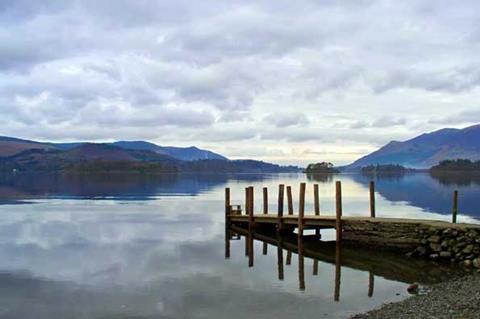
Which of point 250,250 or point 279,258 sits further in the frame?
point 250,250

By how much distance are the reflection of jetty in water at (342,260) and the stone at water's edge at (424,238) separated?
703 millimetres

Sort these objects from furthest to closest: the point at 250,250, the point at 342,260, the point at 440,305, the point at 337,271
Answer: the point at 250,250, the point at 342,260, the point at 337,271, the point at 440,305

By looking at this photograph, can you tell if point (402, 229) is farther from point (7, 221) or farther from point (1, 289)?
point (7, 221)

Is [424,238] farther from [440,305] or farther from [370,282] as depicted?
[440,305]

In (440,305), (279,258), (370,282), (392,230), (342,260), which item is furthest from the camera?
(392,230)

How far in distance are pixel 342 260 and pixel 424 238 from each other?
4403 mm

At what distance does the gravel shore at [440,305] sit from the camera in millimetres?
15796

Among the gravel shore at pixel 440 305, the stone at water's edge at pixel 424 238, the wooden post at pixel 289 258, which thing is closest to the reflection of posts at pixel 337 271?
the stone at water's edge at pixel 424 238

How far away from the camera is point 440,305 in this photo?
17000 mm

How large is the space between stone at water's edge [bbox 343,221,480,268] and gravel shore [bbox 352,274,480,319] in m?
5.98

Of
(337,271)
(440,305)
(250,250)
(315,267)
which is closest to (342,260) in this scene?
(315,267)

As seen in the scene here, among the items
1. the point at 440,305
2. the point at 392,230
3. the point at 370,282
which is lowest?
the point at 370,282

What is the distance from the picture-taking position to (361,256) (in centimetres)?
2911

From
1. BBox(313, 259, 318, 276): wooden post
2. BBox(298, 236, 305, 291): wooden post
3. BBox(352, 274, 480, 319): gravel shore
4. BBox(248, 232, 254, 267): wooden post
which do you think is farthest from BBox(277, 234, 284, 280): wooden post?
BBox(352, 274, 480, 319): gravel shore
